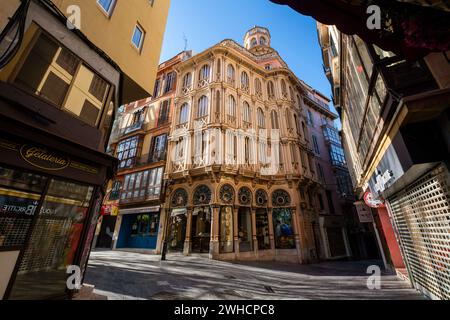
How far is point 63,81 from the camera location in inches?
217

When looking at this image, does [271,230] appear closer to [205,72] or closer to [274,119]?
[274,119]

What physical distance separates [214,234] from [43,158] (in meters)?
12.0

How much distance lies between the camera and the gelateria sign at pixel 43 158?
165 inches

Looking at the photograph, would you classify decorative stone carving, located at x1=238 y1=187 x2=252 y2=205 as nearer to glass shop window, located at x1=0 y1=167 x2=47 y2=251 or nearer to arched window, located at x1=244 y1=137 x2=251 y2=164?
arched window, located at x1=244 y1=137 x2=251 y2=164

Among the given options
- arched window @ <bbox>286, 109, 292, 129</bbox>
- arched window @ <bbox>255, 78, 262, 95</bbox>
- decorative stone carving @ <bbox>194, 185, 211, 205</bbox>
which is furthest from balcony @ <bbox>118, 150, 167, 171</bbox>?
arched window @ <bbox>286, 109, 292, 129</bbox>

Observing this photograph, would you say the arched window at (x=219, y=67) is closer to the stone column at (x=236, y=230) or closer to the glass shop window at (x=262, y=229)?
the stone column at (x=236, y=230)

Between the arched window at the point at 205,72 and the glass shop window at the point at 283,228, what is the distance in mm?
15186

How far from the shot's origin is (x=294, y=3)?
12.5 ft

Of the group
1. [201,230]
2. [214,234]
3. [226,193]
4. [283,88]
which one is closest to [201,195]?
[226,193]

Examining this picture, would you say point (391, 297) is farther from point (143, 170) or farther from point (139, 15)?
point (143, 170)

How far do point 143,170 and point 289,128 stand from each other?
635 inches

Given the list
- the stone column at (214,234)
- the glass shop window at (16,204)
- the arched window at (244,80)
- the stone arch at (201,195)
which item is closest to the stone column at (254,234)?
the stone column at (214,234)

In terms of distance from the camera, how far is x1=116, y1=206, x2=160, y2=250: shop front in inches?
682
